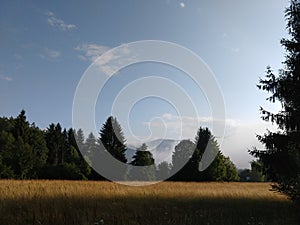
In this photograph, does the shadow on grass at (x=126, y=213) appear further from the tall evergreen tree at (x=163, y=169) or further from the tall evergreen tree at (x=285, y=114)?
the tall evergreen tree at (x=163, y=169)

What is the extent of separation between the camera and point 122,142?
52.8m

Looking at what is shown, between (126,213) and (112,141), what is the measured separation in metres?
42.7

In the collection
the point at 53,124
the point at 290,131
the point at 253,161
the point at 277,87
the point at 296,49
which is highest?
the point at 53,124

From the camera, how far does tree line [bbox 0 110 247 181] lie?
115 ft

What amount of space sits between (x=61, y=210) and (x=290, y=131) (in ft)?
28.7

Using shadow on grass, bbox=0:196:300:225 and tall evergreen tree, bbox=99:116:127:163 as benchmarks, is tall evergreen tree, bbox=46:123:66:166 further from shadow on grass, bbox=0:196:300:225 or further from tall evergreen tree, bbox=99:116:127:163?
shadow on grass, bbox=0:196:300:225

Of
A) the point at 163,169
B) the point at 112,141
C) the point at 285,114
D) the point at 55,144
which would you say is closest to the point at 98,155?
the point at 112,141

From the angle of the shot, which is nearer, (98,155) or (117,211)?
(117,211)

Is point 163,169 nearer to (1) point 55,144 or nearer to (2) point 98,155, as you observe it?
(2) point 98,155

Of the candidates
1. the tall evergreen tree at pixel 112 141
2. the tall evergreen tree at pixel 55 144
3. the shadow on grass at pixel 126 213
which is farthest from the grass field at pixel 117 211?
the tall evergreen tree at pixel 55 144

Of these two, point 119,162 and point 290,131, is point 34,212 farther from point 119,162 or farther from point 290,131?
point 119,162

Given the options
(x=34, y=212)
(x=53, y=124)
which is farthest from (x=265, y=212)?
(x=53, y=124)

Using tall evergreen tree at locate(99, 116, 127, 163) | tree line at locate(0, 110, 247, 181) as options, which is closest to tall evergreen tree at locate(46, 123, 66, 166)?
tree line at locate(0, 110, 247, 181)

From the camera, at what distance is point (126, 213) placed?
29.6ft
